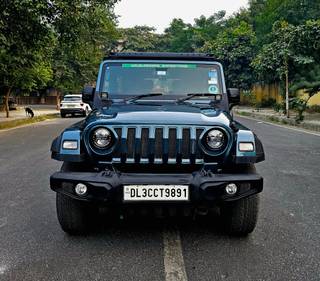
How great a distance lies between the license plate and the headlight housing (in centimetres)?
46

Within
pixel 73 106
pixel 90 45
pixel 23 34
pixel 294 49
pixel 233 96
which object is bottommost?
pixel 73 106

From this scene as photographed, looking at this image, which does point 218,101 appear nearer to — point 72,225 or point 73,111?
point 72,225

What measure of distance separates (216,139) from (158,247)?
1.12 meters

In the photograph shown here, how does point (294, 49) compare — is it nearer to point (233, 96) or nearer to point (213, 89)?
point (233, 96)

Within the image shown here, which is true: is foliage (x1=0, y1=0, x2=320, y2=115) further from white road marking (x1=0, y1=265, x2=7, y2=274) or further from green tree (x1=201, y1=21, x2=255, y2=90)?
white road marking (x1=0, y1=265, x2=7, y2=274)

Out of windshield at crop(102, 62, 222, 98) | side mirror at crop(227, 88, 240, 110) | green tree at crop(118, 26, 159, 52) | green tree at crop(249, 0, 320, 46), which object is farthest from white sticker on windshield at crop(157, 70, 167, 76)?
green tree at crop(118, 26, 159, 52)

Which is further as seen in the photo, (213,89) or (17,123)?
(17,123)

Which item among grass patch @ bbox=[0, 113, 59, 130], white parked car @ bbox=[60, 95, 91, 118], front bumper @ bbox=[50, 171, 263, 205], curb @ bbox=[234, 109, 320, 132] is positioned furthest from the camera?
white parked car @ bbox=[60, 95, 91, 118]

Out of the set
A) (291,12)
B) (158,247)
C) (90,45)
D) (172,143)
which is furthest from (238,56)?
(158,247)

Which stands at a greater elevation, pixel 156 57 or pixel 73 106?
pixel 156 57

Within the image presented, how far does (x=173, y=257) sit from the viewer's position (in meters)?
3.65

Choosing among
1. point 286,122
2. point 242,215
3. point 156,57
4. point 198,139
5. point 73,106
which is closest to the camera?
point 198,139

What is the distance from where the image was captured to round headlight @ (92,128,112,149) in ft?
12.4

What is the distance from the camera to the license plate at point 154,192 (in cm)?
359
